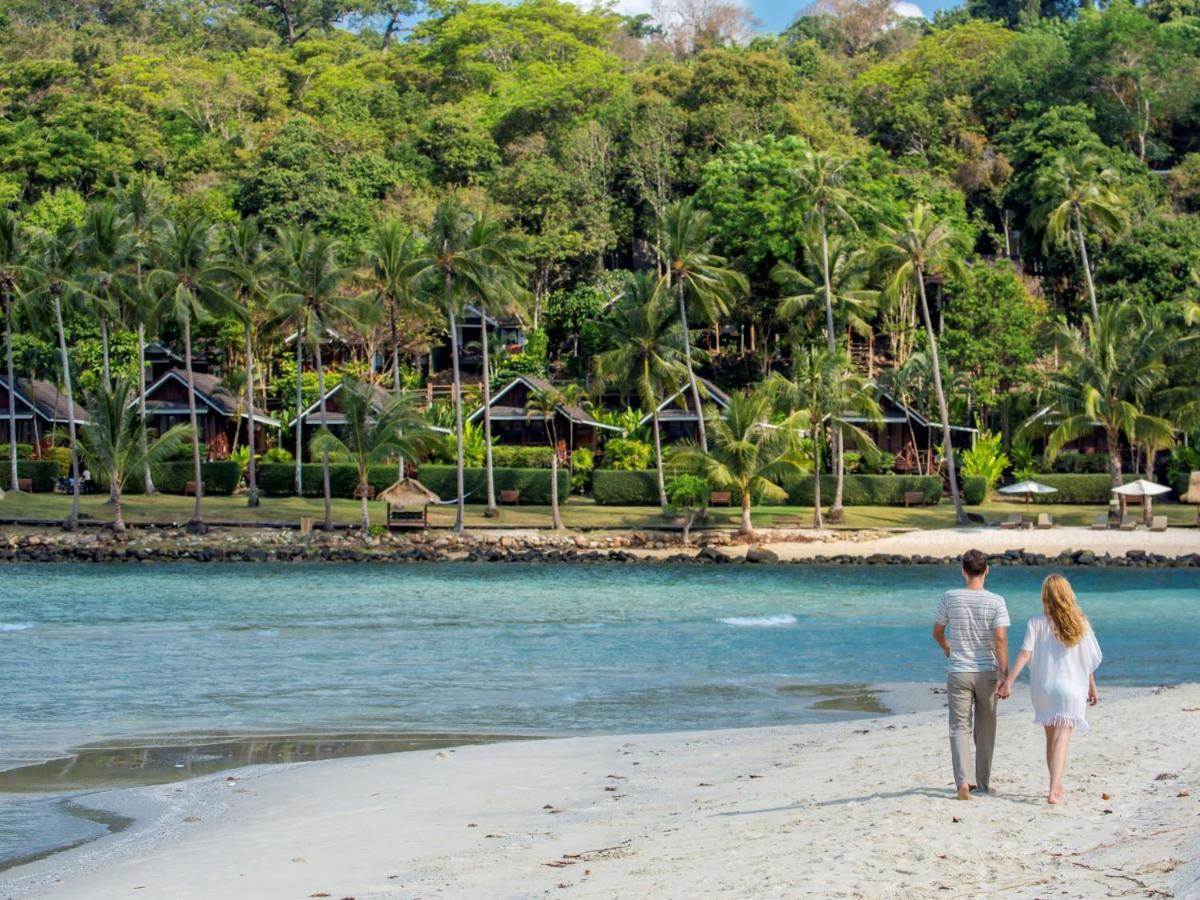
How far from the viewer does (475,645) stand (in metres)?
30.0

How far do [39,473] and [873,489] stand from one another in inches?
1275

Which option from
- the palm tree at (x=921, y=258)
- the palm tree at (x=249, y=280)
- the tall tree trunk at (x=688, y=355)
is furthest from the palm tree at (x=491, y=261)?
the palm tree at (x=921, y=258)

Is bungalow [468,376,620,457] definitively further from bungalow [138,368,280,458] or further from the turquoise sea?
the turquoise sea

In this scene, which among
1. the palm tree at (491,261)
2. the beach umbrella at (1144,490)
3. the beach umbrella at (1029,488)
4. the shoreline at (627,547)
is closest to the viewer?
the shoreline at (627,547)

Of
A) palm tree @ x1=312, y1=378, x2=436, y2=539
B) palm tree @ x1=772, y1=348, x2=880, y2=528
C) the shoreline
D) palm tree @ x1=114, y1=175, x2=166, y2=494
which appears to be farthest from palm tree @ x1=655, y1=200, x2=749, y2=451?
palm tree @ x1=114, y1=175, x2=166, y2=494

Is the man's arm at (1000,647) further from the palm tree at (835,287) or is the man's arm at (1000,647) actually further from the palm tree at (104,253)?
the palm tree at (835,287)

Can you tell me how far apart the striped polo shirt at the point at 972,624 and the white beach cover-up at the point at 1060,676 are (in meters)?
0.29

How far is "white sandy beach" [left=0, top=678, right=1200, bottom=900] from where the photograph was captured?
957 centimetres

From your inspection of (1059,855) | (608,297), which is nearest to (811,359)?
(608,297)

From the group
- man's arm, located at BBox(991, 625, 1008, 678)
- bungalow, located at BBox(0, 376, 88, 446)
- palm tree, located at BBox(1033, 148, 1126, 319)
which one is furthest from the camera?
bungalow, located at BBox(0, 376, 88, 446)

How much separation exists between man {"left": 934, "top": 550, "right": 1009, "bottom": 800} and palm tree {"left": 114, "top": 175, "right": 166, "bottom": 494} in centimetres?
4970

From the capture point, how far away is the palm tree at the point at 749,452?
167ft

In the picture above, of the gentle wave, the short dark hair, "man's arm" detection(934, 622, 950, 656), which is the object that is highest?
the short dark hair

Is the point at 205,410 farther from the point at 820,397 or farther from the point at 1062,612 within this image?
the point at 1062,612
